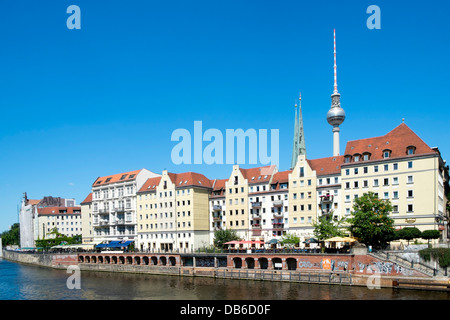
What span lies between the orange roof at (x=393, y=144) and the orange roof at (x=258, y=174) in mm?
20704

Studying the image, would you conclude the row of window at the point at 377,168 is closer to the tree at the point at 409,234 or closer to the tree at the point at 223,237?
the tree at the point at 409,234

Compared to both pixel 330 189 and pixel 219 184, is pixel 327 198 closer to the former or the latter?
pixel 330 189

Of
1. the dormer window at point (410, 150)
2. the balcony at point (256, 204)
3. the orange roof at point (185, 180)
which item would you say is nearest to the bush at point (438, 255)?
the dormer window at point (410, 150)

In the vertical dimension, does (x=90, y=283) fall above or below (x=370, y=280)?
below

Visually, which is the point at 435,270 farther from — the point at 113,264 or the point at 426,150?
the point at 113,264

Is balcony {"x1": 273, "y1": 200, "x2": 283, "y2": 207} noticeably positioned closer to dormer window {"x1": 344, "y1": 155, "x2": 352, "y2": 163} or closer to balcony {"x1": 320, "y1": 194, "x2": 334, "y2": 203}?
balcony {"x1": 320, "y1": 194, "x2": 334, "y2": 203}

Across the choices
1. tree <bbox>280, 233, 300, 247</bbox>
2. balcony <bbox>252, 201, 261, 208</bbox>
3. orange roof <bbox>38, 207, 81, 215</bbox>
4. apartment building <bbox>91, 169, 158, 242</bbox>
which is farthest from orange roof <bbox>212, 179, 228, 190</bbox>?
orange roof <bbox>38, 207, 81, 215</bbox>

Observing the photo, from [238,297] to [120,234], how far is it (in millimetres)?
72208

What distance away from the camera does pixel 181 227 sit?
337 ft

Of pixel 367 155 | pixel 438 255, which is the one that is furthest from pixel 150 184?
pixel 438 255

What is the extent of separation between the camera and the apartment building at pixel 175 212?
10131 cm

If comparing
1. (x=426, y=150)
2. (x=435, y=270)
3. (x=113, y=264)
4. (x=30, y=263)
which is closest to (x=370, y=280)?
(x=435, y=270)

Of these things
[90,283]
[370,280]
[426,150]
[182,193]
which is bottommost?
[90,283]
